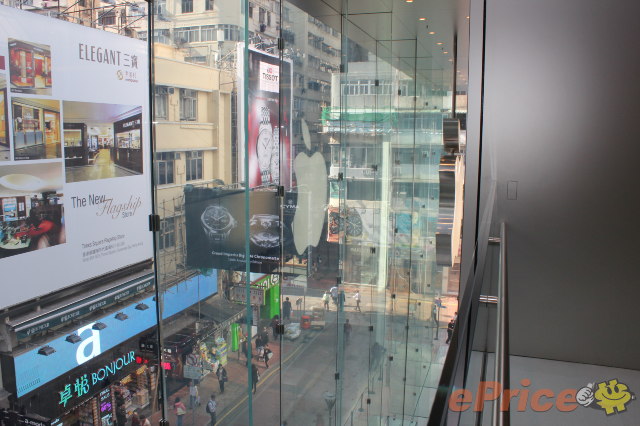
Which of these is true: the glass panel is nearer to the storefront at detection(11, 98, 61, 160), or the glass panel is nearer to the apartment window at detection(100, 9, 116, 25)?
the storefront at detection(11, 98, 61, 160)

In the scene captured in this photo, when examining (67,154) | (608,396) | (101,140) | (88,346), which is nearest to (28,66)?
(67,154)

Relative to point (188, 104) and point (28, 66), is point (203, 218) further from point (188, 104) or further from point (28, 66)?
point (28, 66)

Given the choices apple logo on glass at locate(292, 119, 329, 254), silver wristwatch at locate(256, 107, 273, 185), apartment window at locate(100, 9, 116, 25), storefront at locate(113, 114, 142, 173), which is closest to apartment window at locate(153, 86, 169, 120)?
silver wristwatch at locate(256, 107, 273, 185)

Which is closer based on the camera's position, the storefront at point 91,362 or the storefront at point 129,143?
the storefront at point 91,362

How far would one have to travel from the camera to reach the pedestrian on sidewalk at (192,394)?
2131mm

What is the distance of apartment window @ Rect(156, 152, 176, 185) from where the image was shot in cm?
187

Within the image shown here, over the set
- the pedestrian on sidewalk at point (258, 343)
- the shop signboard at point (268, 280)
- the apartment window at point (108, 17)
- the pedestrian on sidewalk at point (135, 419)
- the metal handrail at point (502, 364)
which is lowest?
the pedestrian on sidewalk at point (135, 419)

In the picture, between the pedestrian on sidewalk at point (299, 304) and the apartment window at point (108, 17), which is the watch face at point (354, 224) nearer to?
the pedestrian on sidewalk at point (299, 304)

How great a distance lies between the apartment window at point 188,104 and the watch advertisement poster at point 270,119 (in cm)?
29

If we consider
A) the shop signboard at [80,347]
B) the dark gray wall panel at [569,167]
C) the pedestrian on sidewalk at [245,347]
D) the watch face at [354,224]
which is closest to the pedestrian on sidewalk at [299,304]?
the watch face at [354,224]

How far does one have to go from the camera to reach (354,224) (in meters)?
2.96

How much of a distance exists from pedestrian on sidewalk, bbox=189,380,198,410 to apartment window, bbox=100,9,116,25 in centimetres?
657

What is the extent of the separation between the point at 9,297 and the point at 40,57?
2659mm

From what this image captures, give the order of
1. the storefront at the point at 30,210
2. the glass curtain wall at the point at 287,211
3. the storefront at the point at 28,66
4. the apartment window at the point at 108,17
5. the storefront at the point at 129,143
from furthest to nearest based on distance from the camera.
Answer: the storefront at the point at 129,143
the apartment window at the point at 108,17
the storefront at the point at 30,210
the storefront at the point at 28,66
the glass curtain wall at the point at 287,211
